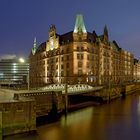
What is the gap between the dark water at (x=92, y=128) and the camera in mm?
37969

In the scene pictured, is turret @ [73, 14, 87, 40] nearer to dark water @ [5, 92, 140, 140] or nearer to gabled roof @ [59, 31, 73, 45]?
gabled roof @ [59, 31, 73, 45]

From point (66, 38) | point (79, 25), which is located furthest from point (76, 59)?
point (79, 25)

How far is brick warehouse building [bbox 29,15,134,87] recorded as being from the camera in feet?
346

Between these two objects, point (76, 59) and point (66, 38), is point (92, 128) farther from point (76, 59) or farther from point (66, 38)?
point (66, 38)

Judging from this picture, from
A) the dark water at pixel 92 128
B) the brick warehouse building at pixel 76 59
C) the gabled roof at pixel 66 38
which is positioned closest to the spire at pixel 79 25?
the brick warehouse building at pixel 76 59

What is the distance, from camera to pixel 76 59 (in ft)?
346

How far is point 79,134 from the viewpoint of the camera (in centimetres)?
3928

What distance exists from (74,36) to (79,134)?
72171 millimetres

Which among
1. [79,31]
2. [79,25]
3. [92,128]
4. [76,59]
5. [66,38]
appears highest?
[79,25]

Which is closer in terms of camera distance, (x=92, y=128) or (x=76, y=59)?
(x=92, y=128)

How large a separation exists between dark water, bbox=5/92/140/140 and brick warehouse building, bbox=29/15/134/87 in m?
40.5

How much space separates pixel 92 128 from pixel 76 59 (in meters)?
63.5

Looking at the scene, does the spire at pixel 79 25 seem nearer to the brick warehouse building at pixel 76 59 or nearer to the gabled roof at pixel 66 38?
the brick warehouse building at pixel 76 59

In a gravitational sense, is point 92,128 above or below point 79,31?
below
